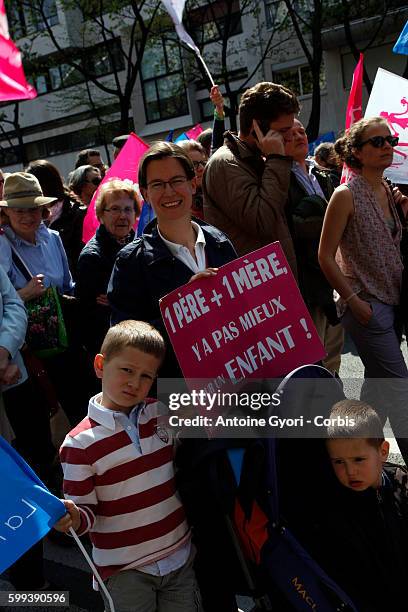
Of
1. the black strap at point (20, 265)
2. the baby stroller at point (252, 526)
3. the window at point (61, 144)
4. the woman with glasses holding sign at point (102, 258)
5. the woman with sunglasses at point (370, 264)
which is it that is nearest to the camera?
the baby stroller at point (252, 526)

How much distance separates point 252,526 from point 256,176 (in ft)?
5.23

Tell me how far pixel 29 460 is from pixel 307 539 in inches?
60.9

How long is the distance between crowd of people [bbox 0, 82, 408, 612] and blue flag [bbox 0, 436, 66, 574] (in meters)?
0.08

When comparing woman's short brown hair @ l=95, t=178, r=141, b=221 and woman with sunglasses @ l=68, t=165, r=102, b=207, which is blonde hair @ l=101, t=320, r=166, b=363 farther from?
woman with sunglasses @ l=68, t=165, r=102, b=207

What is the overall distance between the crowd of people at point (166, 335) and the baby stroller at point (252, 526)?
0.02 metres

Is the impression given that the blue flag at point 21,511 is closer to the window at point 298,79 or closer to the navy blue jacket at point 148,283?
the navy blue jacket at point 148,283

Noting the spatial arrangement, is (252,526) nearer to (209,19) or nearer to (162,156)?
(162,156)

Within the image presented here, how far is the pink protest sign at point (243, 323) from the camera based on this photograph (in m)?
2.25

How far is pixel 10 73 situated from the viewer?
408cm

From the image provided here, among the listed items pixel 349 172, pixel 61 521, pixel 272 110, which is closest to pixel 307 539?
pixel 61 521

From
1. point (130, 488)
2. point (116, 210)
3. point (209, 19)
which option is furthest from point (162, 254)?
point (209, 19)

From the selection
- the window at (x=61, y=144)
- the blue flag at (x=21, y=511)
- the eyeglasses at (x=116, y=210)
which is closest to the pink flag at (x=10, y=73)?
the eyeglasses at (x=116, y=210)

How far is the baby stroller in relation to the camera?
202cm

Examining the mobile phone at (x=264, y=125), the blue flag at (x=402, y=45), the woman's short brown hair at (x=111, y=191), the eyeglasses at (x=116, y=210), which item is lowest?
the eyeglasses at (x=116, y=210)
